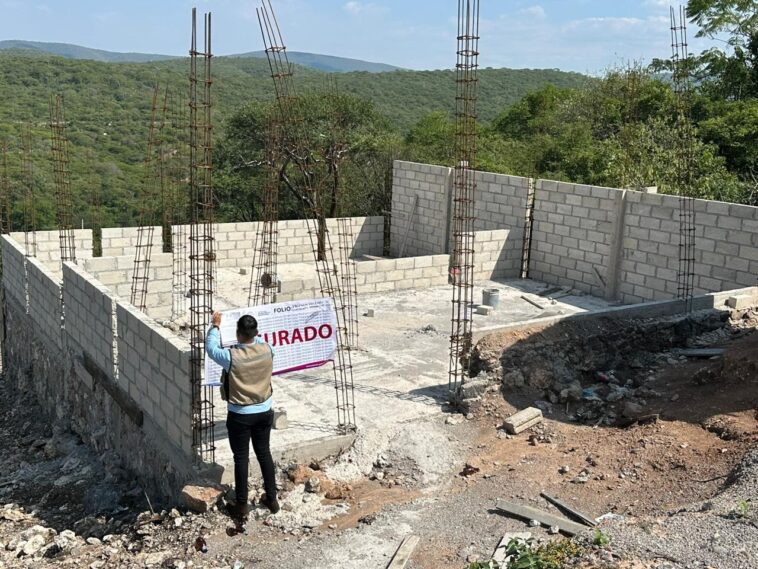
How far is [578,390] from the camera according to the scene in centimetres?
912

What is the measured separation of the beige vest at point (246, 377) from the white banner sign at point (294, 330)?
4.09ft

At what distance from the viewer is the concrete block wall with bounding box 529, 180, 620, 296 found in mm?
15297

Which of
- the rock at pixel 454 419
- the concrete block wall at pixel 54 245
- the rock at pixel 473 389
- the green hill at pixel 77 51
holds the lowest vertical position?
the rock at pixel 454 419

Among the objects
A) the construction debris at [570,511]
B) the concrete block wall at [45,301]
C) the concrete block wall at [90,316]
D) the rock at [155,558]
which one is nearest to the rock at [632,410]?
the construction debris at [570,511]

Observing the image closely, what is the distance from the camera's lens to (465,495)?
23.5 feet

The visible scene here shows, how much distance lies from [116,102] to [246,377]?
4320cm

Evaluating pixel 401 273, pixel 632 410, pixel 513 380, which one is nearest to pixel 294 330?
pixel 513 380

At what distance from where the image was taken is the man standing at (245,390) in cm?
637

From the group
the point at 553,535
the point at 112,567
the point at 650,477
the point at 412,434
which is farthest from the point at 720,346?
the point at 112,567

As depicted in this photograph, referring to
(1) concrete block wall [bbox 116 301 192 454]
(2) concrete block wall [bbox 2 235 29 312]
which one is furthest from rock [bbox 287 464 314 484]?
(2) concrete block wall [bbox 2 235 29 312]

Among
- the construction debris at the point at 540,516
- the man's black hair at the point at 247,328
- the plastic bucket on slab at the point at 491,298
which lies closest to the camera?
the construction debris at the point at 540,516

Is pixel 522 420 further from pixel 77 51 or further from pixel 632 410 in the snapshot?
pixel 77 51

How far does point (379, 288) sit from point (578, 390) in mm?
6351

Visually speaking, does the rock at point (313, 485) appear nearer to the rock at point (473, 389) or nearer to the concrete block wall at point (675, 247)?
the rock at point (473, 389)
